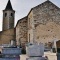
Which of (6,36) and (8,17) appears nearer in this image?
(6,36)

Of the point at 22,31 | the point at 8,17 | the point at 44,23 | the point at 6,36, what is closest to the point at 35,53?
the point at 44,23

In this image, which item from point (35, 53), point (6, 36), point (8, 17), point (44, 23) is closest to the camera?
point (35, 53)

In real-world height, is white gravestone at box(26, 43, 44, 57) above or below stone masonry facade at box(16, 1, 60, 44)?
below

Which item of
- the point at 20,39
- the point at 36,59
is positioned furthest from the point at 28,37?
the point at 36,59

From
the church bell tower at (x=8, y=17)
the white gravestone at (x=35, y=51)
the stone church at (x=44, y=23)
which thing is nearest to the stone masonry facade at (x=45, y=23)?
the stone church at (x=44, y=23)

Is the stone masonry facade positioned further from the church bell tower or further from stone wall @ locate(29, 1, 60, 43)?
the church bell tower

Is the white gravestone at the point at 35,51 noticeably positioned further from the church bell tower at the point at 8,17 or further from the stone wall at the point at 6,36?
the church bell tower at the point at 8,17

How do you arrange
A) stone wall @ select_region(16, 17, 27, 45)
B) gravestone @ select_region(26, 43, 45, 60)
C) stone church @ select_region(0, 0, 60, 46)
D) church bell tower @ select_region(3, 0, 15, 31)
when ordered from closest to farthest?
1. gravestone @ select_region(26, 43, 45, 60)
2. stone church @ select_region(0, 0, 60, 46)
3. stone wall @ select_region(16, 17, 27, 45)
4. church bell tower @ select_region(3, 0, 15, 31)

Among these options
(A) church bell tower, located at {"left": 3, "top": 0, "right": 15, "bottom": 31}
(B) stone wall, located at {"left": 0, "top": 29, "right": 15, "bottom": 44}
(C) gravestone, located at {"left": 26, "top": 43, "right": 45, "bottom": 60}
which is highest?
(A) church bell tower, located at {"left": 3, "top": 0, "right": 15, "bottom": 31}

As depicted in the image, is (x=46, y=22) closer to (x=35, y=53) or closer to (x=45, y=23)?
(x=45, y=23)

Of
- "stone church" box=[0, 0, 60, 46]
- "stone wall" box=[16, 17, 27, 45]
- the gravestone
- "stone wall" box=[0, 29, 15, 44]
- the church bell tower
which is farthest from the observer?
the church bell tower

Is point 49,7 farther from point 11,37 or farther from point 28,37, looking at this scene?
point 11,37

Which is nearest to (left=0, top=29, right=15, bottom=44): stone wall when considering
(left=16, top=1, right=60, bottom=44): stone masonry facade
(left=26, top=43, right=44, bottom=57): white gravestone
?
(left=16, top=1, right=60, bottom=44): stone masonry facade

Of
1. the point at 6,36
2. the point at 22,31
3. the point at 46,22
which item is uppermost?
the point at 46,22
